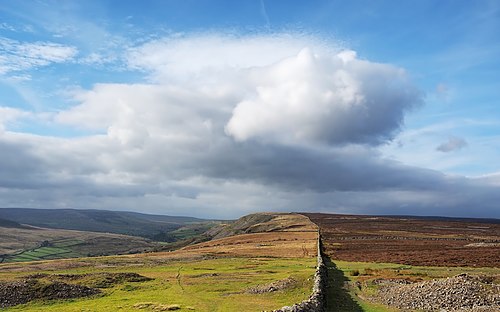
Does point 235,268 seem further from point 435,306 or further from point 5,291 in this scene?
point 435,306

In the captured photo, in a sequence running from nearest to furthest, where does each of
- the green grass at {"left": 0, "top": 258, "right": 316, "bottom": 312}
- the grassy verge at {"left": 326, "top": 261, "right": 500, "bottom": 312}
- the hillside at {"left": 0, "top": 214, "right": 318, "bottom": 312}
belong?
the grassy verge at {"left": 326, "top": 261, "right": 500, "bottom": 312}, the green grass at {"left": 0, "top": 258, "right": 316, "bottom": 312}, the hillside at {"left": 0, "top": 214, "right": 318, "bottom": 312}

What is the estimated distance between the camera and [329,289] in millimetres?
48938

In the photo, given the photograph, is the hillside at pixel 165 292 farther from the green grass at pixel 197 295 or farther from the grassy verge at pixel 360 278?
the grassy verge at pixel 360 278

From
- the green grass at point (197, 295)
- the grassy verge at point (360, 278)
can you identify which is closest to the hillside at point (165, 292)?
the green grass at point (197, 295)

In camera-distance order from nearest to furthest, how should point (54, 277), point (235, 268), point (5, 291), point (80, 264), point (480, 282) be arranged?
point (480, 282)
point (5, 291)
point (54, 277)
point (235, 268)
point (80, 264)

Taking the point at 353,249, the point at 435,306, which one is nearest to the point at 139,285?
the point at 435,306

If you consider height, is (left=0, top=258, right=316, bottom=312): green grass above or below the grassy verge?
below

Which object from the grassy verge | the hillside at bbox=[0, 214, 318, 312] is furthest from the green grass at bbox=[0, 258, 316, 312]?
the grassy verge

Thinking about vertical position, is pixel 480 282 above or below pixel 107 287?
above

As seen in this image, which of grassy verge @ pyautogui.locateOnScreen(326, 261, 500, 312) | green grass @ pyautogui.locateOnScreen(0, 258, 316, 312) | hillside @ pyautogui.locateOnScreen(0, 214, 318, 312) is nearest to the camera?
grassy verge @ pyautogui.locateOnScreen(326, 261, 500, 312)

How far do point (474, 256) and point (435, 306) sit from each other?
5688 centimetres

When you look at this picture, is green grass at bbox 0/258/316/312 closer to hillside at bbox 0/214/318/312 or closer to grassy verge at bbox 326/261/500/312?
hillside at bbox 0/214/318/312

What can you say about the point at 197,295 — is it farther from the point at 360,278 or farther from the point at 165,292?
the point at 360,278

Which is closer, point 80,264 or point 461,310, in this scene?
point 461,310
